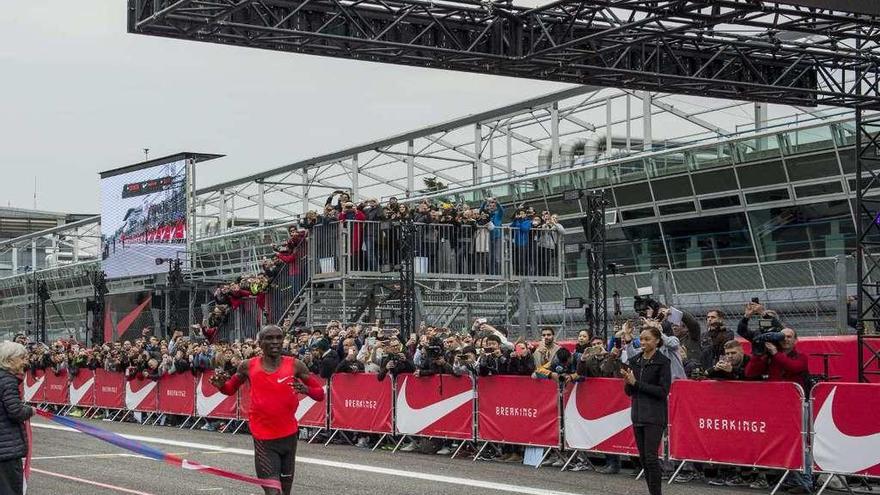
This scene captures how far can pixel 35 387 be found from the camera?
33656mm

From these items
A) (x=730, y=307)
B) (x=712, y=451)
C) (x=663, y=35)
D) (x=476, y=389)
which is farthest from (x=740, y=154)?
(x=712, y=451)

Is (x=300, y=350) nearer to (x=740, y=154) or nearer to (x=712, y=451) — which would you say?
(x=712, y=451)

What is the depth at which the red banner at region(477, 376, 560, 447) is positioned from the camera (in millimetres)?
17188

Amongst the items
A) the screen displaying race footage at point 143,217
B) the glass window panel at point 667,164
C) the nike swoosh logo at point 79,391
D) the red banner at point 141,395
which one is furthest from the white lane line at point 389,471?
the screen displaying race footage at point 143,217

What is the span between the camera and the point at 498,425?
1800 centimetres

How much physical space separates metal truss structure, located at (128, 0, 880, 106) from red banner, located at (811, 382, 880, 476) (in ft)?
18.5

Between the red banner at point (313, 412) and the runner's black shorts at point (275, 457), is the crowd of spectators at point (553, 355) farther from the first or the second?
the runner's black shorts at point (275, 457)

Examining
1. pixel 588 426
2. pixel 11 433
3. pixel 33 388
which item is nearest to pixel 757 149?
pixel 588 426

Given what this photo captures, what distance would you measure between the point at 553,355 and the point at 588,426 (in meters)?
1.26

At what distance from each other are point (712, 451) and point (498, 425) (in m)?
3.88

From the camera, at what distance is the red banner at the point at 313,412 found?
21438 millimetres

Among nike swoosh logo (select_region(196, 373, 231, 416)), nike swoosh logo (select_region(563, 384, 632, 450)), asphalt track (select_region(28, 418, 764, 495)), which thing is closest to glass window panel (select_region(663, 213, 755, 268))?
nike swoosh logo (select_region(196, 373, 231, 416))

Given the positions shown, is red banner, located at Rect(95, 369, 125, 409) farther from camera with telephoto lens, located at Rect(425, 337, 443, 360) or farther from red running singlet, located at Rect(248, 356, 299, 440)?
red running singlet, located at Rect(248, 356, 299, 440)

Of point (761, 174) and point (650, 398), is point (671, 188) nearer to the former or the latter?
point (761, 174)
